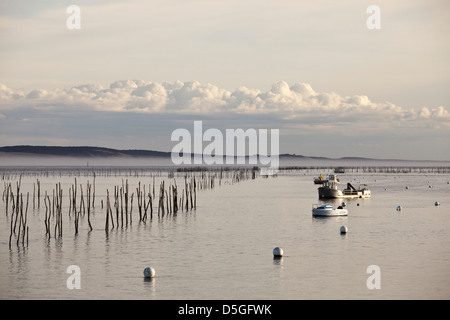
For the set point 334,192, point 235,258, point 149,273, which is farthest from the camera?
point 334,192

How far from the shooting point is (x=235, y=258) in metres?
35.1

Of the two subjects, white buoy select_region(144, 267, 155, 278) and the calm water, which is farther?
white buoy select_region(144, 267, 155, 278)

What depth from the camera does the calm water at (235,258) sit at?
26969 mm

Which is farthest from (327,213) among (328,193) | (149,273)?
(149,273)

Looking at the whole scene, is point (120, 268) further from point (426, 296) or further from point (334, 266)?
point (426, 296)

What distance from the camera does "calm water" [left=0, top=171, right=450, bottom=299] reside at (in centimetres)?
2697

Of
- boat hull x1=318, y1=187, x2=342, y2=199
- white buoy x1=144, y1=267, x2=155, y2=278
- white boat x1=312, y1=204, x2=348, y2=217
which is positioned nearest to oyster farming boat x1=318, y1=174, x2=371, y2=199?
boat hull x1=318, y1=187, x2=342, y2=199

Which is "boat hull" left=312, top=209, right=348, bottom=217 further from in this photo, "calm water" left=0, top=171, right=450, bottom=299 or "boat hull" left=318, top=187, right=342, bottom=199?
"boat hull" left=318, top=187, right=342, bottom=199

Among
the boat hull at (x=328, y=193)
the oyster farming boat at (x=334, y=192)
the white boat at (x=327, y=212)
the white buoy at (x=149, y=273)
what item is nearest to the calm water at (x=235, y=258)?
the white buoy at (x=149, y=273)

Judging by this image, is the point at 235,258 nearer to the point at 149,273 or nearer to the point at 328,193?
the point at 149,273

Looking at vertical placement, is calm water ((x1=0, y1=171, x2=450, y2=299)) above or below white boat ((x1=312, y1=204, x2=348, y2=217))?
below

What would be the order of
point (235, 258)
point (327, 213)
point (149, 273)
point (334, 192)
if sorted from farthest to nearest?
point (334, 192), point (327, 213), point (235, 258), point (149, 273)

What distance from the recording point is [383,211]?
65.4m
